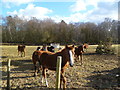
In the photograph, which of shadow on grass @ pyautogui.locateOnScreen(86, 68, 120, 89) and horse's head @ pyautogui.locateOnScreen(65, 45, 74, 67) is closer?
horse's head @ pyautogui.locateOnScreen(65, 45, 74, 67)

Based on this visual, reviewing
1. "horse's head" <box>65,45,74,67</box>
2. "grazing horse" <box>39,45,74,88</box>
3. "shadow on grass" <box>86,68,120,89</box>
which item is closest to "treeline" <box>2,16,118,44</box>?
"shadow on grass" <box>86,68,120,89</box>

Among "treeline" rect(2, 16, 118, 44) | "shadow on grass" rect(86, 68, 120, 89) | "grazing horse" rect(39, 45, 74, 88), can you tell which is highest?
"treeline" rect(2, 16, 118, 44)

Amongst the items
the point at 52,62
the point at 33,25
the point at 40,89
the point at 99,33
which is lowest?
the point at 40,89

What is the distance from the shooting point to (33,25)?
49.9 meters

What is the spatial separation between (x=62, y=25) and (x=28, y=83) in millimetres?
46637

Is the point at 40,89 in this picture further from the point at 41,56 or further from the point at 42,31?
the point at 42,31

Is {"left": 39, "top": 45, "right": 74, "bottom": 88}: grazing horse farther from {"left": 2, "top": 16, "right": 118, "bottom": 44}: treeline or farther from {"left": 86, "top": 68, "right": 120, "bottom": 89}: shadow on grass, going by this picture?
{"left": 2, "top": 16, "right": 118, "bottom": 44}: treeline

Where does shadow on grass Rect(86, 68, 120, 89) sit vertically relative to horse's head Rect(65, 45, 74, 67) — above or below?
below

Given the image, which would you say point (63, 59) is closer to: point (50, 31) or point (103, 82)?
point (103, 82)

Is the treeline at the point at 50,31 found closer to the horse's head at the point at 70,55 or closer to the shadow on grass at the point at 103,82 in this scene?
the shadow on grass at the point at 103,82

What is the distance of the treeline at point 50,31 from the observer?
4666cm

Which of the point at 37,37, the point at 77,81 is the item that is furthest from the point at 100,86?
the point at 37,37

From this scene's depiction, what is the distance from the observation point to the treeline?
46.7 m

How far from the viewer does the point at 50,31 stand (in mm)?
49375
